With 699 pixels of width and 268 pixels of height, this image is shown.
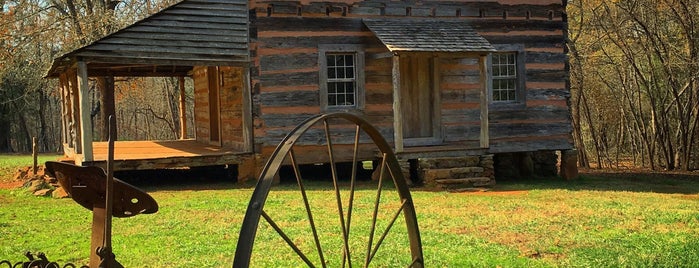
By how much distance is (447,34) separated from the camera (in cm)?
1537

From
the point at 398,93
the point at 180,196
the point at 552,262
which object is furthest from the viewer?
the point at 398,93

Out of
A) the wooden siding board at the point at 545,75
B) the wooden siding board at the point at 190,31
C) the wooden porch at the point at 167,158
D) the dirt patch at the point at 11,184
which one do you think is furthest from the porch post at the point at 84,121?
the wooden siding board at the point at 545,75

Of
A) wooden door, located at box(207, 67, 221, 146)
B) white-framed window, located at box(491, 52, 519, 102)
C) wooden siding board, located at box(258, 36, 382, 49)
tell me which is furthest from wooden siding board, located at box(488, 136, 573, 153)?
wooden door, located at box(207, 67, 221, 146)

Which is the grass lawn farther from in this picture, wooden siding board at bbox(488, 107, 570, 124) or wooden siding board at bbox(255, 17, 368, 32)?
wooden siding board at bbox(255, 17, 368, 32)

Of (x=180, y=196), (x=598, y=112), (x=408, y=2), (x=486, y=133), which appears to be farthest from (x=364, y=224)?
(x=598, y=112)

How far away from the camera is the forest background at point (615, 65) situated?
19.5 m

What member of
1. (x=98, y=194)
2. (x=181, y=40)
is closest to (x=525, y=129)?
(x=181, y=40)

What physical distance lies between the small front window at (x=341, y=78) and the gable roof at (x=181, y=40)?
6.57ft

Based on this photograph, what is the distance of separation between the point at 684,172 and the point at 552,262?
14031 millimetres

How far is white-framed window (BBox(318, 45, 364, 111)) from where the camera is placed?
15.2 m

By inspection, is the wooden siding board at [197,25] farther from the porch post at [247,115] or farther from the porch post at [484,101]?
the porch post at [484,101]

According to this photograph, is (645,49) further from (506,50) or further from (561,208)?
(561,208)

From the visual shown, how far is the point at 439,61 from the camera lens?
1608 cm

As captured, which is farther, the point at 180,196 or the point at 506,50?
the point at 506,50
